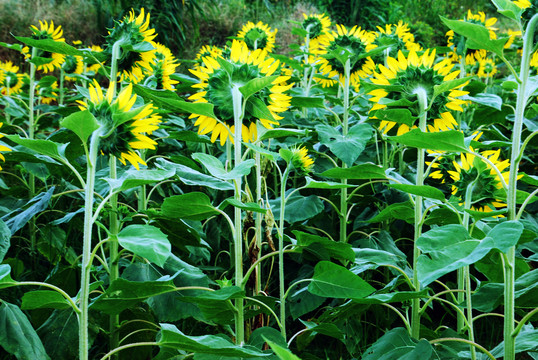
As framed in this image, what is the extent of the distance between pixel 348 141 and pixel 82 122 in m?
0.94

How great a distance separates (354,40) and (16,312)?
1.49 m

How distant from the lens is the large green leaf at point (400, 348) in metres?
1.05

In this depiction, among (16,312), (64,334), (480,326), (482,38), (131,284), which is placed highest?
(482,38)

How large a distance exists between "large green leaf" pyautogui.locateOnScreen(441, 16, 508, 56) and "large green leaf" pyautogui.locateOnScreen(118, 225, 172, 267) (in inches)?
23.7

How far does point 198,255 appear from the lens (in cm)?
172

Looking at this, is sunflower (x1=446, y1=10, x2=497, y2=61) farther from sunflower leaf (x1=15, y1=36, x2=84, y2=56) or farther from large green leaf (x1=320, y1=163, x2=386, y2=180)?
sunflower leaf (x1=15, y1=36, x2=84, y2=56)

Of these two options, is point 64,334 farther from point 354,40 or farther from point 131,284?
point 354,40

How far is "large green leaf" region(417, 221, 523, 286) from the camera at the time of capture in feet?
2.59

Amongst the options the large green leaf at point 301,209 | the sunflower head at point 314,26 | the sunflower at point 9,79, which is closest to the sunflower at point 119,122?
the large green leaf at point 301,209

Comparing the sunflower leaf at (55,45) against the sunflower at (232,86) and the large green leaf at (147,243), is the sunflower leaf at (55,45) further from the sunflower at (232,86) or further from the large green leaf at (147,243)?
the large green leaf at (147,243)

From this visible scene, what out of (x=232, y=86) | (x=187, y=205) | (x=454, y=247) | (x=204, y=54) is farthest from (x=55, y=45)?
(x=204, y=54)

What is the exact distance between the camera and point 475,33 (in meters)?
0.92

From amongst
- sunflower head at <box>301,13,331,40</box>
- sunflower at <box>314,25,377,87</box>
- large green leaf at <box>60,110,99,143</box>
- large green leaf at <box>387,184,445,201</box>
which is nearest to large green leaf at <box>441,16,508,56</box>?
large green leaf at <box>387,184,445,201</box>

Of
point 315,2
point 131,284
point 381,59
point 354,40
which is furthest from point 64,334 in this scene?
point 315,2
